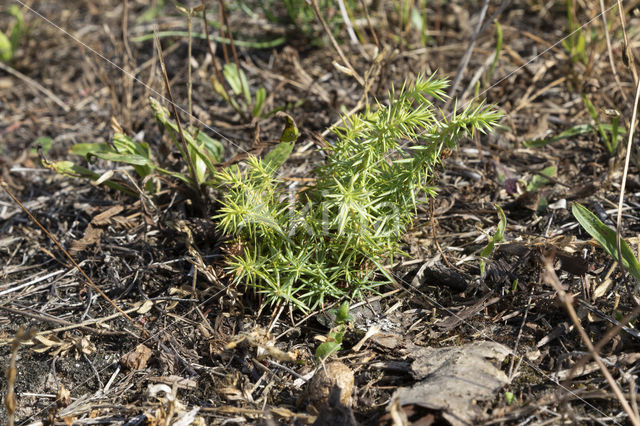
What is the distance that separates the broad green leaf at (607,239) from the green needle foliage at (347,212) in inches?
23.1

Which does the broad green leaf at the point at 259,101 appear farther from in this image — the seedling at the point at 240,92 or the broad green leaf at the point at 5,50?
the broad green leaf at the point at 5,50

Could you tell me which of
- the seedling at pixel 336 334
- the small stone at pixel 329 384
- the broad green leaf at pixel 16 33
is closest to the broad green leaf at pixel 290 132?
the seedling at pixel 336 334

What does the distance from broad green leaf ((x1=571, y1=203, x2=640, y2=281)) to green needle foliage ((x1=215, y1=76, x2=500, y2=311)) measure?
588 mm

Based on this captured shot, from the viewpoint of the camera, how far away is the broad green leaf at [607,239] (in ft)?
6.38

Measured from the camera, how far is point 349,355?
1928 millimetres

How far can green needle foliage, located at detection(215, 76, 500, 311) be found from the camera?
1.83m

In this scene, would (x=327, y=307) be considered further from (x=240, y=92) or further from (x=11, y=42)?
(x=11, y=42)

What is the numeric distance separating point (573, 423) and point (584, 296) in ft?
1.77

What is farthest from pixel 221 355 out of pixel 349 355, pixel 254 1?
pixel 254 1

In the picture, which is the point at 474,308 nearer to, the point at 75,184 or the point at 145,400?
the point at 145,400

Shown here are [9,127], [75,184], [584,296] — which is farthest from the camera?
[9,127]

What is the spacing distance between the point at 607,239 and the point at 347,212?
40.7 inches

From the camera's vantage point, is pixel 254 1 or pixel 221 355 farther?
pixel 254 1

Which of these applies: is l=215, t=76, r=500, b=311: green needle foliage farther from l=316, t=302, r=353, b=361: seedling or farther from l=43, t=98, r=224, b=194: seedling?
l=43, t=98, r=224, b=194: seedling
